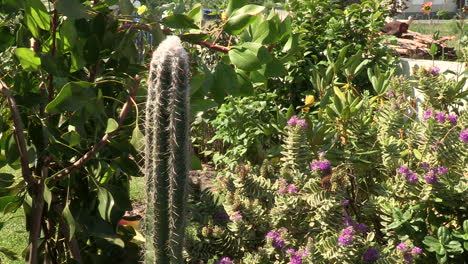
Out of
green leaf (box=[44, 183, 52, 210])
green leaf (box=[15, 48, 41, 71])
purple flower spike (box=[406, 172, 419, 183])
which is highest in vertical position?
green leaf (box=[15, 48, 41, 71])

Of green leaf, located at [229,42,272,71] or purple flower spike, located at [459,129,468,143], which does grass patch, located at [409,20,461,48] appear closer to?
purple flower spike, located at [459,129,468,143]

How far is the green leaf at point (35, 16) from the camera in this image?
1952 millimetres

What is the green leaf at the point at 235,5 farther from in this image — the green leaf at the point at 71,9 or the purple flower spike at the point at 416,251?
the purple flower spike at the point at 416,251

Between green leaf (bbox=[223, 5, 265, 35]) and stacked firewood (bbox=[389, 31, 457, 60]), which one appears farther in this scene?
stacked firewood (bbox=[389, 31, 457, 60])

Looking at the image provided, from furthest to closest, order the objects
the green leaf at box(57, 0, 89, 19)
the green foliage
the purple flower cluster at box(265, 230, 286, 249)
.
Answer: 1. the green foliage
2. the purple flower cluster at box(265, 230, 286, 249)
3. the green leaf at box(57, 0, 89, 19)

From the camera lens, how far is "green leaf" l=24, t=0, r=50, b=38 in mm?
1952

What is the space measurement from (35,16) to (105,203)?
682mm

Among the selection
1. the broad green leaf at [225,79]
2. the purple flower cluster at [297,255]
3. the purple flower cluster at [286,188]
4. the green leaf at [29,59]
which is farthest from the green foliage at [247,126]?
the green leaf at [29,59]

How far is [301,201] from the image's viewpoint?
250 centimetres

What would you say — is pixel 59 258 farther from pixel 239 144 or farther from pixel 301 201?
pixel 239 144

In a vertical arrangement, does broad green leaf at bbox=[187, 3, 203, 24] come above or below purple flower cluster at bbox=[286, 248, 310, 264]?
above

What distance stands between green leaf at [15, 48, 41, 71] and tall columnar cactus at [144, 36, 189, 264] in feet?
1.61

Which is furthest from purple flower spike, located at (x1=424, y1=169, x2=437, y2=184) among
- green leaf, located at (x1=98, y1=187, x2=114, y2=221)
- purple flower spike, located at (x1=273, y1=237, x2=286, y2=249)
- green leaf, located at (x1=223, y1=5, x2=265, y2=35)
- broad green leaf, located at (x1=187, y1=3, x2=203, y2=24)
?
green leaf, located at (x1=98, y1=187, x2=114, y2=221)

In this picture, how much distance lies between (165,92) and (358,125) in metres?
1.49
